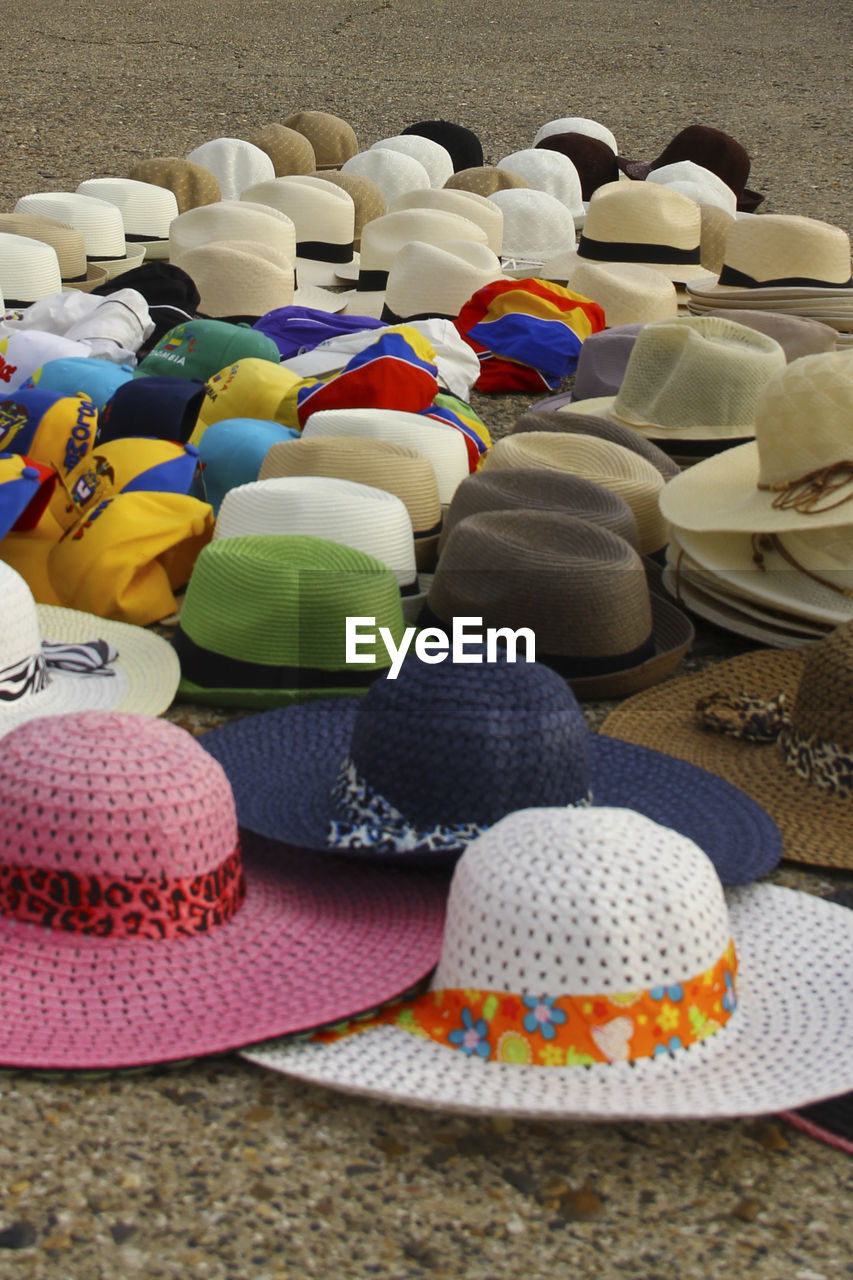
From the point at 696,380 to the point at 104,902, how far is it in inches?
93.4

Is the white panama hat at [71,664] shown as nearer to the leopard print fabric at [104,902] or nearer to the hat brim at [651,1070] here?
the leopard print fabric at [104,902]

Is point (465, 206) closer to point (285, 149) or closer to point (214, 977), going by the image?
point (285, 149)

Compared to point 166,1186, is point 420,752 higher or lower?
higher

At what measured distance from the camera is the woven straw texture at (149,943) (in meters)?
1.60

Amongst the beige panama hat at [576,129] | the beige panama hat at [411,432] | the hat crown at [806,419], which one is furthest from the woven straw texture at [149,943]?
the beige panama hat at [576,129]

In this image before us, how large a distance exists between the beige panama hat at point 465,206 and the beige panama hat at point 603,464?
266 centimetres

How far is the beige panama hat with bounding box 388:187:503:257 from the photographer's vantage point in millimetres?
5805

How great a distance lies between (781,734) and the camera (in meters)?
2.37

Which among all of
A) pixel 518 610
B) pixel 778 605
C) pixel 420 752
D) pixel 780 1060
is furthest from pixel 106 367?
pixel 780 1060

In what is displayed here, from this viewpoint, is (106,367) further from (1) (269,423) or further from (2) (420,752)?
(2) (420,752)

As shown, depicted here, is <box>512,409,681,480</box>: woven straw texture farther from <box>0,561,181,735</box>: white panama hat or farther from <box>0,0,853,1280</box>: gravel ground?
<box>0,0,853,1280</box>: gravel ground

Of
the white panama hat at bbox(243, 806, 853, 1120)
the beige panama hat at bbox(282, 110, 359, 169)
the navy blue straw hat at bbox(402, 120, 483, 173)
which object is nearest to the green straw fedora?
the white panama hat at bbox(243, 806, 853, 1120)

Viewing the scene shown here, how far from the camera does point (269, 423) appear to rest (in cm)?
342

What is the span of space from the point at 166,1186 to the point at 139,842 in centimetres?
38
